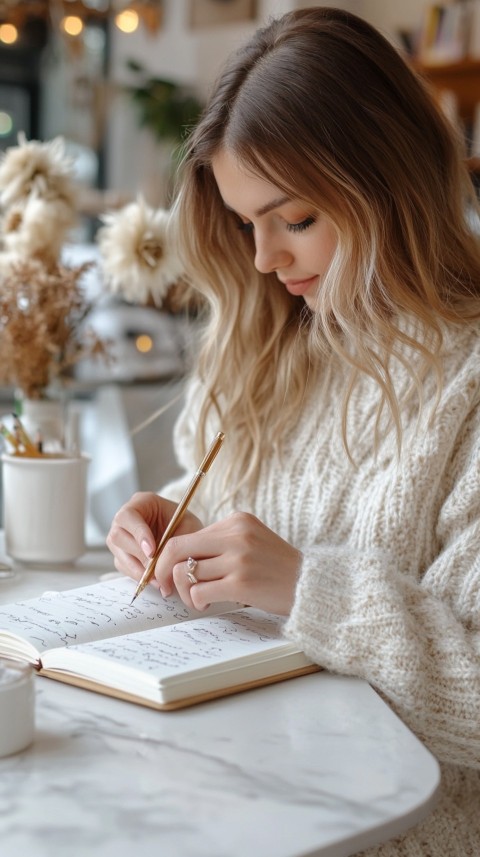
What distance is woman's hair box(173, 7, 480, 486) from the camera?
1.20m

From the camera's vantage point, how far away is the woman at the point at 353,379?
3.34 ft

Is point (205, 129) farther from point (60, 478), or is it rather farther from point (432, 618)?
point (432, 618)

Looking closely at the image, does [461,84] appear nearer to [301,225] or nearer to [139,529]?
[301,225]

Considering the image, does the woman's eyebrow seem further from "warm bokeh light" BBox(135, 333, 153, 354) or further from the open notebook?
"warm bokeh light" BBox(135, 333, 153, 354)

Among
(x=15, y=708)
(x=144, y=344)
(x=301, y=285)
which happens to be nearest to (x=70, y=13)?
(x=144, y=344)

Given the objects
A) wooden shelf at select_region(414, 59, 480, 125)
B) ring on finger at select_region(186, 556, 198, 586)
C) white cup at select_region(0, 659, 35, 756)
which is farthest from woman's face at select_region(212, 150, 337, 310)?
wooden shelf at select_region(414, 59, 480, 125)

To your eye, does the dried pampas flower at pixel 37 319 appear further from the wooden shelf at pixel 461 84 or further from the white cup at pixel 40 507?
the wooden shelf at pixel 461 84

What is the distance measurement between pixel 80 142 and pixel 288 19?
506 centimetres

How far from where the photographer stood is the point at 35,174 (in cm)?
156

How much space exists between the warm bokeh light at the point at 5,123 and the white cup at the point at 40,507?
16.5 ft

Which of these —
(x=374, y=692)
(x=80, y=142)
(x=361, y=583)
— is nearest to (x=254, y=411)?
(x=361, y=583)

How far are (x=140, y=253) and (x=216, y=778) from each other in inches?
36.3

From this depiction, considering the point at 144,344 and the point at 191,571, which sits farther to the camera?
the point at 144,344

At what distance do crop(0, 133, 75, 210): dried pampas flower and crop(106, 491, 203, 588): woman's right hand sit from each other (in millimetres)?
547
